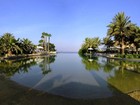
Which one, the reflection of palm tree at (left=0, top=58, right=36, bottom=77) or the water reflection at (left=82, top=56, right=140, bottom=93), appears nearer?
the water reflection at (left=82, top=56, right=140, bottom=93)

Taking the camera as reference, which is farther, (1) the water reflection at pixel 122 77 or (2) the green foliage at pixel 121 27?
Result: (2) the green foliage at pixel 121 27

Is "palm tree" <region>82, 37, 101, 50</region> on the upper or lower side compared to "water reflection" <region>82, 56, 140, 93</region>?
upper

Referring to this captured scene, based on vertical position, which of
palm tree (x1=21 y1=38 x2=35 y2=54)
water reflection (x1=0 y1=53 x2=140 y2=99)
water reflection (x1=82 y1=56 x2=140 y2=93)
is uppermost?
palm tree (x1=21 y1=38 x2=35 y2=54)

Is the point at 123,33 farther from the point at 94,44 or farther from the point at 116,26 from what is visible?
the point at 94,44

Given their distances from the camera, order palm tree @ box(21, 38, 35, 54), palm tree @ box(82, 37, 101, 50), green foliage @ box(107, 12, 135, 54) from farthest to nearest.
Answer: palm tree @ box(82, 37, 101, 50) → palm tree @ box(21, 38, 35, 54) → green foliage @ box(107, 12, 135, 54)

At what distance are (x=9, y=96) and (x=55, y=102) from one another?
241 centimetres

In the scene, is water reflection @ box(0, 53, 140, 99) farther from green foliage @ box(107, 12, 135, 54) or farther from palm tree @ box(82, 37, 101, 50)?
palm tree @ box(82, 37, 101, 50)

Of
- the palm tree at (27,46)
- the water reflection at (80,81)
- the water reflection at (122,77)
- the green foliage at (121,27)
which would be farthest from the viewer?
the palm tree at (27,46)

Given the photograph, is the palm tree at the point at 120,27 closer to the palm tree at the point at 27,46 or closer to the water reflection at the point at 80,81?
the water reflection at the point at 80,81

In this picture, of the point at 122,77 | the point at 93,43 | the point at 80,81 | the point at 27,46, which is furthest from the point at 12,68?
the point at 93,43

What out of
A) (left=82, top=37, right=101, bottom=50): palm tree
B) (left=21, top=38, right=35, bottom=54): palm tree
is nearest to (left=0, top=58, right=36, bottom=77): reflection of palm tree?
(left=21, top=38, right=35, bottom=54): palm tree

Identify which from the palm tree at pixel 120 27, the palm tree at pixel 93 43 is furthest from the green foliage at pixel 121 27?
the palm tree at pixel 93 43

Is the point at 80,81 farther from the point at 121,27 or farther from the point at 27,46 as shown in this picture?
the point at 27,46

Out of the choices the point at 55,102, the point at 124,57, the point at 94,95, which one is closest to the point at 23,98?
the point at 55,102
